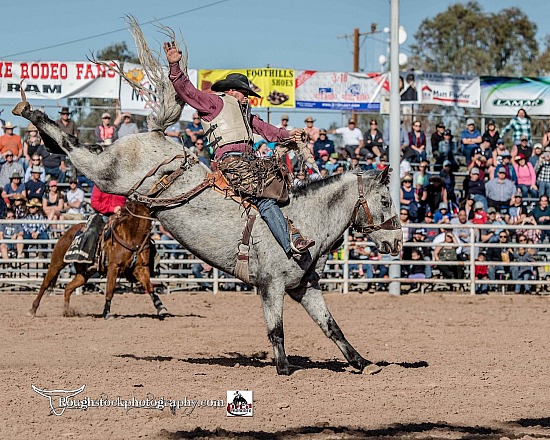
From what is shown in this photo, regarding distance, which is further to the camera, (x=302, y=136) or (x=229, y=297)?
(x=229, y=297)

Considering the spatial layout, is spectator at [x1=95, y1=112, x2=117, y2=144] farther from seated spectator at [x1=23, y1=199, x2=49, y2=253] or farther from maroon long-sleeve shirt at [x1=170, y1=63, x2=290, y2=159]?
maroon long-sleeve shirt at [x1=170, y1=63, x2=290, y2=159]

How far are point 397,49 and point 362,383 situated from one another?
1085cm

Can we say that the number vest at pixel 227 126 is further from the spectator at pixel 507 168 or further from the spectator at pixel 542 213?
the spectator at pixel 507 168

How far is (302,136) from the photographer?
28.4 feet

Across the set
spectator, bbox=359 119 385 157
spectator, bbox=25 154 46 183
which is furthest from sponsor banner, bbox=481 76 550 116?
spectator, bbox=25 154 46 183

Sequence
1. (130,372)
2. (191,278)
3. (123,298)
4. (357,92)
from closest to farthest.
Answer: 1. (130,372)
2. (123,298)
3. (191,278)
4. (357,92)

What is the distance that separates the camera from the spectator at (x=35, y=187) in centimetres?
1856

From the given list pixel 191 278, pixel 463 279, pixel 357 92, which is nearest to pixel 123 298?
pixel 191 278

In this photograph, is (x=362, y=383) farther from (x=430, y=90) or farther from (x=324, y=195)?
(x=430, y=90)

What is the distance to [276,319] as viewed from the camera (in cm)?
835

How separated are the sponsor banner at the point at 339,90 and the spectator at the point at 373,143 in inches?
34.6

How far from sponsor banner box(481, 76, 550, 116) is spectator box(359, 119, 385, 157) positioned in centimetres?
317

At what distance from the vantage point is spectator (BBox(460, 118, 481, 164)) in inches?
837

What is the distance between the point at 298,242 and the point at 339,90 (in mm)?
13681
